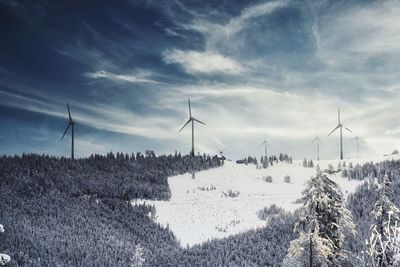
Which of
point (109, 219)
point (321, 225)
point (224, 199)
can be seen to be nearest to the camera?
point (321, 225)

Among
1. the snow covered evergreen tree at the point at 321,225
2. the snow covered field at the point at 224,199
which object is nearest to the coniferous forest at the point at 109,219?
the snow covered field at the point at 224,199

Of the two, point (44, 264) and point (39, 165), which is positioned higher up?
point (39, 165)

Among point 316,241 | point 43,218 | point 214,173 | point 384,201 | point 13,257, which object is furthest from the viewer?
point 214,173

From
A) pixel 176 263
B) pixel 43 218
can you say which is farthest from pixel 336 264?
pixel 43 218

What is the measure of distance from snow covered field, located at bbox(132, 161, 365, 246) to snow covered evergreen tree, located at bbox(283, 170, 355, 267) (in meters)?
54.8

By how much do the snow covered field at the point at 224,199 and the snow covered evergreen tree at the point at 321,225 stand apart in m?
54.8

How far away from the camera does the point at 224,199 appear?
109 m

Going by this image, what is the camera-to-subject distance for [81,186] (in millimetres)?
102312

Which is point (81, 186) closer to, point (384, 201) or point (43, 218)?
point (43, 218)

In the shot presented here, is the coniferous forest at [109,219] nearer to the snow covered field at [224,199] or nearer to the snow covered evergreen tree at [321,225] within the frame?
the snow covered field at [224,199]

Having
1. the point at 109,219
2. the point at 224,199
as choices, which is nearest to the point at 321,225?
the point at 109,219

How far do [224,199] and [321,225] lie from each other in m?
83.2

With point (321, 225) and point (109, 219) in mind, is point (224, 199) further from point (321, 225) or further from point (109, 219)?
point (321, 225)

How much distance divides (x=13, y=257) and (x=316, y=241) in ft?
150
